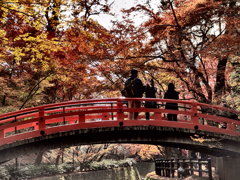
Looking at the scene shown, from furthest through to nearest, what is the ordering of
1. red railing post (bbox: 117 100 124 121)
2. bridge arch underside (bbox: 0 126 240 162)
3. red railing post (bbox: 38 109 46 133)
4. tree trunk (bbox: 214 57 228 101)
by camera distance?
tree trunk (bbox: 214 57 228 101)
red railing post (bbox: 117 100 124 121)
bridge arch underside (bbox: 0 126 240 162)
red railing post (bbox: 38 109 46 133)

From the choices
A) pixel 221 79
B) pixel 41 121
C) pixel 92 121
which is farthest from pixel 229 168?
pixel 41 121

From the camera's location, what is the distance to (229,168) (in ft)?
39.5

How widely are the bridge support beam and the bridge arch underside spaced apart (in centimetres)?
46

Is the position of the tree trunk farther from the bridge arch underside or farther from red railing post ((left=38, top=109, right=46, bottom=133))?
red railing post ((left=38, top=109, right=46, bottom=133))

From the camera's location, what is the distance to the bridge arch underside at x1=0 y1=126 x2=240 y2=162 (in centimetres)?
982

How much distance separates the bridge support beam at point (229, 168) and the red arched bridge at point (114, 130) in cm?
46

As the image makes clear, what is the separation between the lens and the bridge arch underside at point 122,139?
387 inches

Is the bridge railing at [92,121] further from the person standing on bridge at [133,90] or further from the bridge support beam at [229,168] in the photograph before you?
the bridge support beam at [229,168]

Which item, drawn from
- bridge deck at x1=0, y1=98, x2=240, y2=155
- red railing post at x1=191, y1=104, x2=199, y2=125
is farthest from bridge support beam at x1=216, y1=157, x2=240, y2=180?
red railing post at x1=191, y1=104, x2=199, y2=125

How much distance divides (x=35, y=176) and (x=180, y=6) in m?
16.1

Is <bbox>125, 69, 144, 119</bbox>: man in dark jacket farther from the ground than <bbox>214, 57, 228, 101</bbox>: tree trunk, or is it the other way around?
<bbox>214, 57, 228, 101</bbox>: tree trunk

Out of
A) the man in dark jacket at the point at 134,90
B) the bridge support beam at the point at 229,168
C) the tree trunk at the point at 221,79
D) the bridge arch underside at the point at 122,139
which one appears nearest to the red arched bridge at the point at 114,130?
the bridge arch underside at the point at 122,139

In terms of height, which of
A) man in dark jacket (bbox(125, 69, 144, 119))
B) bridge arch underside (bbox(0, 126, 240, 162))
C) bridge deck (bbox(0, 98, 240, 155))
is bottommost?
bridge arch underside (bbox(0, 126, 240, 162))

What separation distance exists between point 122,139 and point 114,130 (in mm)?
1064
